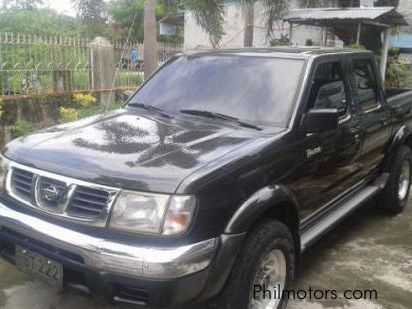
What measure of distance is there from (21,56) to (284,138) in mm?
6240

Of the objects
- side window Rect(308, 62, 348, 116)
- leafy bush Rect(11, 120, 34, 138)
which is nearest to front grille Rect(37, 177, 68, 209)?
side window Rect(308, 62, 348, 116)

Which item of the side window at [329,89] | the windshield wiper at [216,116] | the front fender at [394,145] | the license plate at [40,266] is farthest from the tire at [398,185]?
the license plate at [40,266]

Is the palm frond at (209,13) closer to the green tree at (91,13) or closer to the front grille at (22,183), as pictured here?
the green tree at (91,13)

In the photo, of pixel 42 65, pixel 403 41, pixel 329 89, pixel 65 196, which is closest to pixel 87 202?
pixel 65 196

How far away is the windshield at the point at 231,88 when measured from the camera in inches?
→ 146

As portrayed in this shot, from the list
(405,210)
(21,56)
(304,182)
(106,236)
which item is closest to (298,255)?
(304,182)

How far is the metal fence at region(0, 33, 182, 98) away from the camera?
26.8 feet

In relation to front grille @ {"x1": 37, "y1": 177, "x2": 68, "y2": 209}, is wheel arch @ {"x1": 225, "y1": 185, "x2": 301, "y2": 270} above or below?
below

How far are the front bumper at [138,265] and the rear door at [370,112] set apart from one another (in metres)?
2.21

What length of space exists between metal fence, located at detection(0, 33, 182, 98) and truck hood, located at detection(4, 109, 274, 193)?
498cm

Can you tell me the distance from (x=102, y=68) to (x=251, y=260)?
25.1 ft

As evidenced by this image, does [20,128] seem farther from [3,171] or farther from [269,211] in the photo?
[269,211]

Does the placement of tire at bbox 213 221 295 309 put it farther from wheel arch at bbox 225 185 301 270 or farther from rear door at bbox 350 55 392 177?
rear door at bbox 350 55 392 177

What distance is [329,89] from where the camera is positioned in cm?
408
